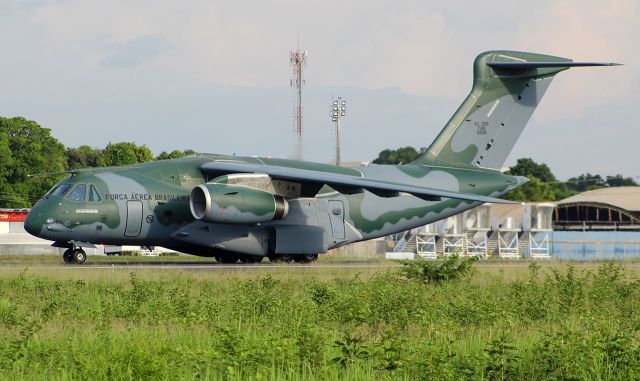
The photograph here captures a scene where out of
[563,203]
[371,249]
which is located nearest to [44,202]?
[371,249]

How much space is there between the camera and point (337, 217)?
35.1m

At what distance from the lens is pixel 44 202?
31.7m

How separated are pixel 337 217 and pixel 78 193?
29.6 feet

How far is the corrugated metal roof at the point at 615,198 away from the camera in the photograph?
86625mm

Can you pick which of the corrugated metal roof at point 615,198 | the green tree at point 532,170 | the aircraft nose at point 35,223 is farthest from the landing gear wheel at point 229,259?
the green tree at point 532,170

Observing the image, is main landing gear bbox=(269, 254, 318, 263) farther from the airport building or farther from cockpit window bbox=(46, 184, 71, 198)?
the airport building

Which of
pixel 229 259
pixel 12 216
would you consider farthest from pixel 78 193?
pixel 12 216

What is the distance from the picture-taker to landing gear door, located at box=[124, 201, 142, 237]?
104 ft

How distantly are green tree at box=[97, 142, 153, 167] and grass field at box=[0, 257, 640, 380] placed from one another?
59.6 metres

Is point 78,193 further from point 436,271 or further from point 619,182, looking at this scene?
point 619,182

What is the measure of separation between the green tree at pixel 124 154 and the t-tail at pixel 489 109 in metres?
52.7

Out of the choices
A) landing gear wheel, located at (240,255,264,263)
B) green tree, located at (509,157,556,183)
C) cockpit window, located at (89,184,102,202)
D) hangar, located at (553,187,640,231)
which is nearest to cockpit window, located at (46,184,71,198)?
cockpit window, located at (89,184,102,202)

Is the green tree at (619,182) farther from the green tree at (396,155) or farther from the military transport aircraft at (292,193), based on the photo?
the military transport aircraft at (292,193)

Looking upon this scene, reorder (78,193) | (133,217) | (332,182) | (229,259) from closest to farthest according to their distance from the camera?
(78,193) < (133,217) < (332,182) < (229,259)
